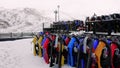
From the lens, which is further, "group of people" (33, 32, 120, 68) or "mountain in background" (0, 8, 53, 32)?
"mountain in background" (0, 8, 53, 32)

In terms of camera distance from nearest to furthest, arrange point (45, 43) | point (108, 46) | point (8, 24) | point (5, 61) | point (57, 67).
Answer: point (108, 46) → point (57, 67) → point (45, 43) → point (5, 61) → point (8, 24)

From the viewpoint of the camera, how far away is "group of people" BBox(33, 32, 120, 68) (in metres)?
6.32

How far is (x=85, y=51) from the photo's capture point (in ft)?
22.6

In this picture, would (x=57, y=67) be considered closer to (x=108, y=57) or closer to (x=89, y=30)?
(x=108, y=57)

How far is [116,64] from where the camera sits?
20.7 ft

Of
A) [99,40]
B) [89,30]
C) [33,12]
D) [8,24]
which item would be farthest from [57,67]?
[33,12]

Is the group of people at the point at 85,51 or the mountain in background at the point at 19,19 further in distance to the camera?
the mountain in background at the point at 19,19

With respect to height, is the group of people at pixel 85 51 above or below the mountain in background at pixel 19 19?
above

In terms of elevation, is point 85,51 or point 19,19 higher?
point 85,51

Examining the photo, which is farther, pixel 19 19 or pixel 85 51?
pixel 19 19

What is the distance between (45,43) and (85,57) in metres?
2.77

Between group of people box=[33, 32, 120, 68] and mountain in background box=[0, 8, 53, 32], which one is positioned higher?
group of people box=[33, 32, 120, 68]

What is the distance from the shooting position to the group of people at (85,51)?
249 inches

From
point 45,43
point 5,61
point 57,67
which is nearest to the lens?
point 57,67
